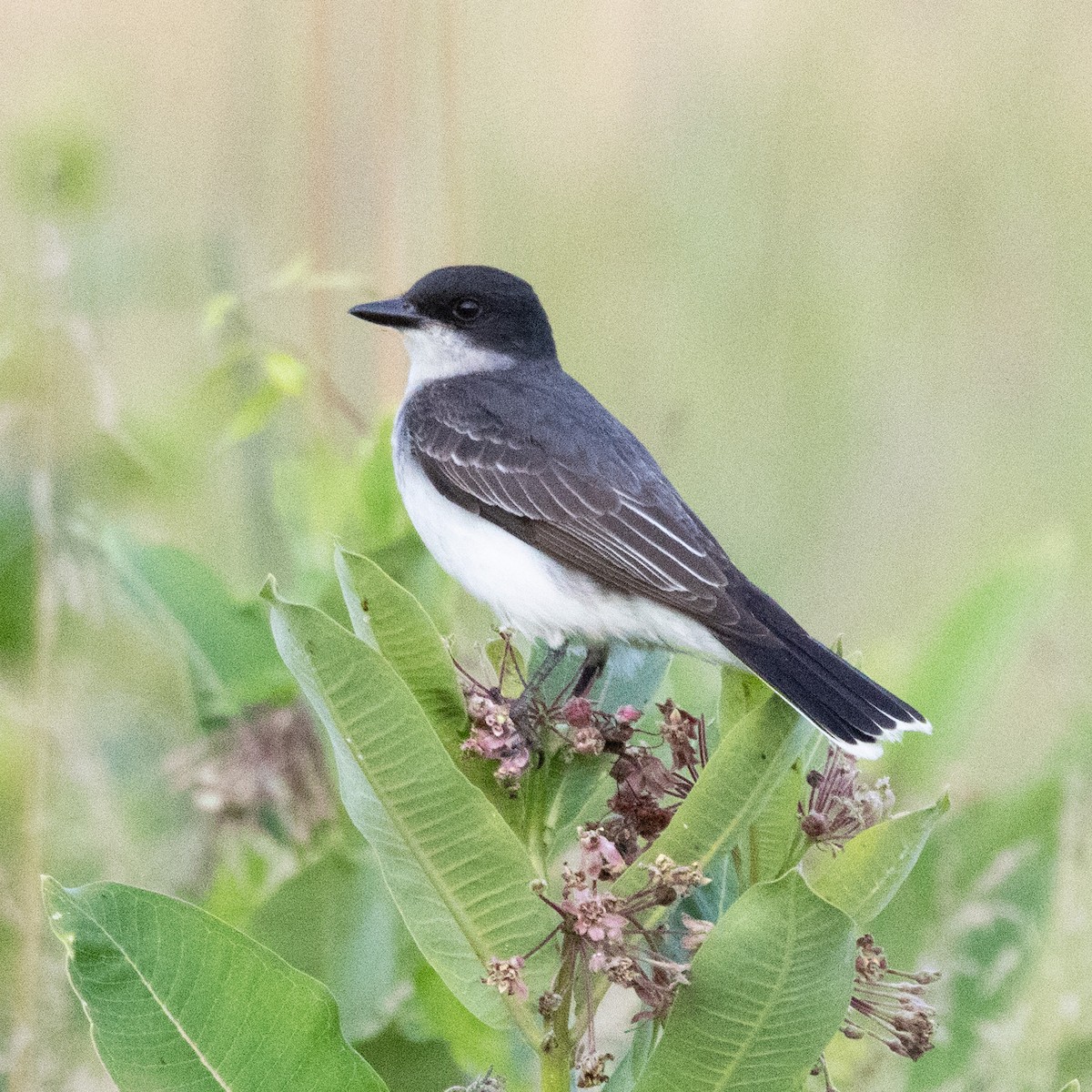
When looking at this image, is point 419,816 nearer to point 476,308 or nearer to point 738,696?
point 738,696

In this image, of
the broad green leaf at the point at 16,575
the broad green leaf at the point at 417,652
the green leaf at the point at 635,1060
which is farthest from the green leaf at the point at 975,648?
the broad green leaf at the point at 16,575

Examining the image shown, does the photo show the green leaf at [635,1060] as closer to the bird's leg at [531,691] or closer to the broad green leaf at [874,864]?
the broad green leaf at [874,864]

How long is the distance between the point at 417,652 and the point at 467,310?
197 cm

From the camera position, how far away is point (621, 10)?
24.5 ft

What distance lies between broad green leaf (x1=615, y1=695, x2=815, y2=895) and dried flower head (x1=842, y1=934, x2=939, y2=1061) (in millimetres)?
269

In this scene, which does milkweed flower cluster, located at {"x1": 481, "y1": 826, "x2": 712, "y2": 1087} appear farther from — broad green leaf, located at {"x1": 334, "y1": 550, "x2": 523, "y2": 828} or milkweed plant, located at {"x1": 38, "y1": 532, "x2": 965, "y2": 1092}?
broad green leaf, located at {"x1": 334, "y1": 550, "x2": 523, "y2": 828}

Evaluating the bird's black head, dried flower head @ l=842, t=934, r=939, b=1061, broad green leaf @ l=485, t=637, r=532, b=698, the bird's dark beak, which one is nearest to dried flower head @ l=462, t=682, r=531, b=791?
broad green leaf @ l=485, t=637, r=532, b=698

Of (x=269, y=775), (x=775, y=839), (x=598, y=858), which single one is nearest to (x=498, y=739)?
(x=598, y=858)

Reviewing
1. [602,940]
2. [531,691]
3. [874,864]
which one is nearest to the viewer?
[602,940]

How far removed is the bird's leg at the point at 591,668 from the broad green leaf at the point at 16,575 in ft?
6.70

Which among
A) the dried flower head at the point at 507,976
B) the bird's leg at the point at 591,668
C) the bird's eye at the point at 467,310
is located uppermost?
the bird's eye at the point at 467,310

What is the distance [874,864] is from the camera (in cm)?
246

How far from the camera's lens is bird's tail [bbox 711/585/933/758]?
8.63 ft

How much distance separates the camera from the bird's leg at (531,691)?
260 cm
